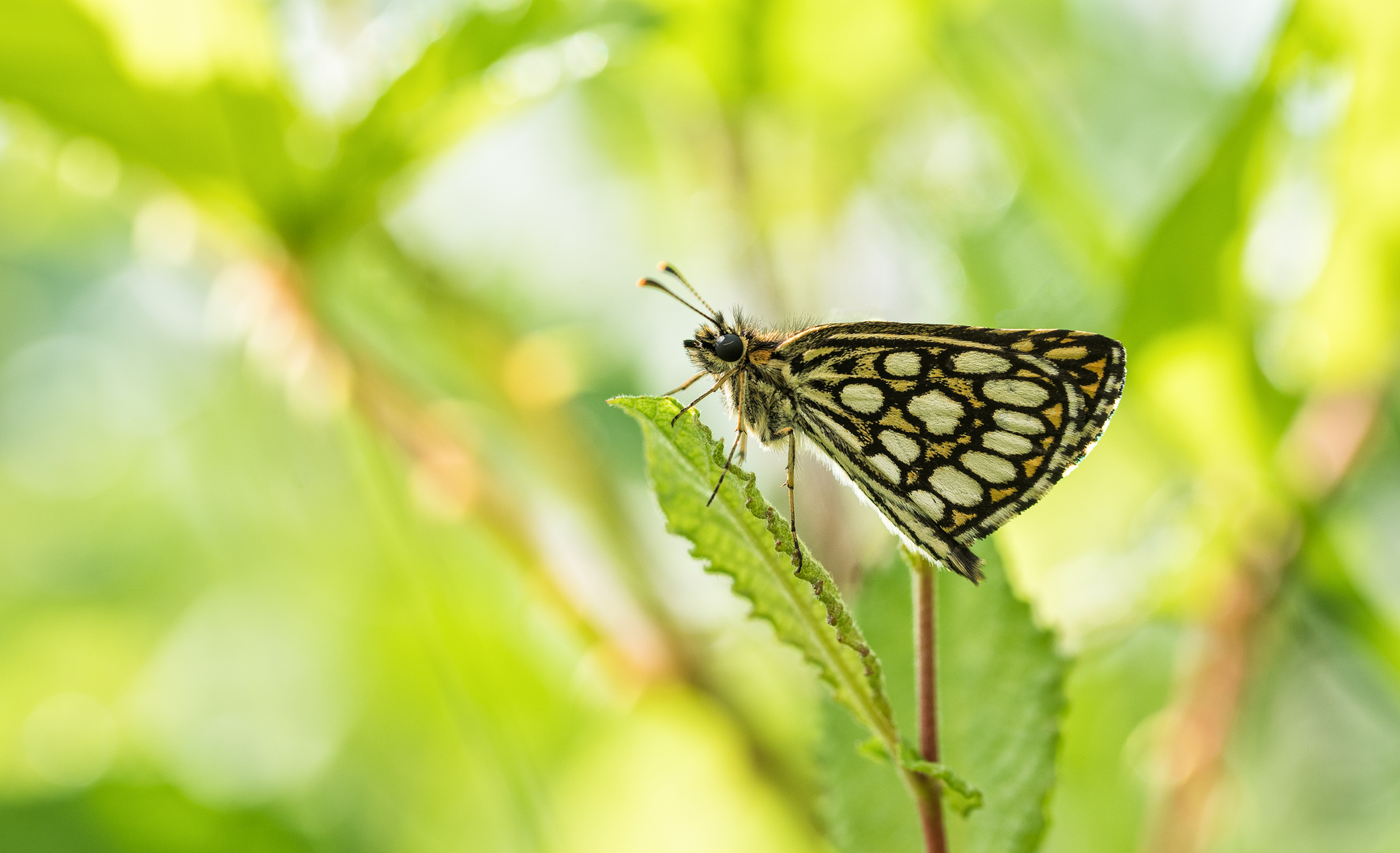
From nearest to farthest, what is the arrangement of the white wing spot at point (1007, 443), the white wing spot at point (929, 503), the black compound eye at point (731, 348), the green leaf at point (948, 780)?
the green leaf at point (948, 780)
the white wing spot at point (929, 503)
the white wing spot at point (1007, 443)
the black compound eye at point (731, 348)

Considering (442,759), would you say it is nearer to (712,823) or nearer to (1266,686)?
(712,823)

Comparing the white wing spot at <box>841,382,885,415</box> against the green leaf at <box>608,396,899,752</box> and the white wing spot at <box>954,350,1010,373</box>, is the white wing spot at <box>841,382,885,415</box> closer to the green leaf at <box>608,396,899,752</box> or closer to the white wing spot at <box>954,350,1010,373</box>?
the white wing spot at <box>954,350,1010,373</box>

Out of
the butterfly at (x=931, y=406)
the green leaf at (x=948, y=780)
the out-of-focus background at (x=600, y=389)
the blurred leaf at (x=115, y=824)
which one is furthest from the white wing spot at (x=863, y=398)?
the blurred leaf at (x=115, y=824)

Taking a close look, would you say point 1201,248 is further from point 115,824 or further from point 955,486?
point 115,824

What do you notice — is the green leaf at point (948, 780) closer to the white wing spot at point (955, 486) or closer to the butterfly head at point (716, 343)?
the white wing spot at point (955, 486)

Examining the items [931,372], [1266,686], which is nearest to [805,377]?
[931,372]

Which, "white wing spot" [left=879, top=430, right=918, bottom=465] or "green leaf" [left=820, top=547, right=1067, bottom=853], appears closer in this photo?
"green leaf" [left=820, top=547, right=1067, bottom=853]

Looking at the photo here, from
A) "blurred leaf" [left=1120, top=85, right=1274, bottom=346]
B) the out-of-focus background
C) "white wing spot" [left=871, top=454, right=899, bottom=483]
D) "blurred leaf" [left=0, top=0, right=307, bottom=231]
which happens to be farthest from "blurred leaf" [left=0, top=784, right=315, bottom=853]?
"blurred leaf" [left=1120, top=85, right=1274, bottom=346]
